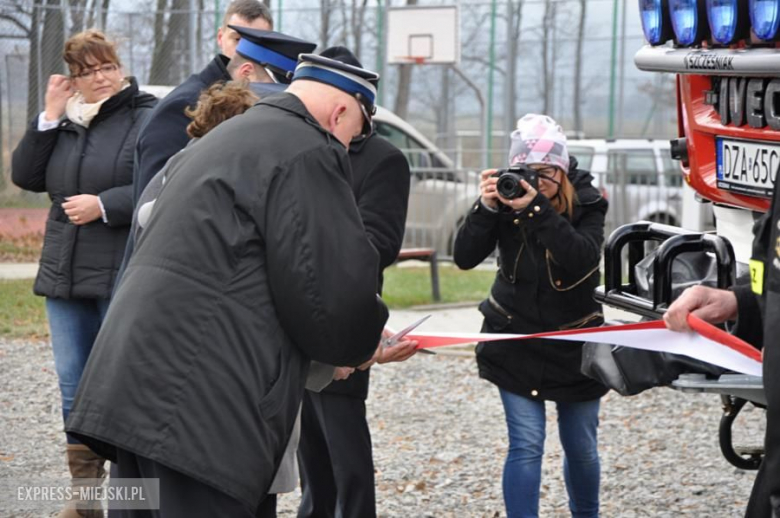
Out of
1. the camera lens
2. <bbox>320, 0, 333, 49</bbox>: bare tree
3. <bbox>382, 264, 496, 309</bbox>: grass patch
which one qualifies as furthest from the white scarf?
<bbox>320, 0, 333, 49</bbox>: bare tree

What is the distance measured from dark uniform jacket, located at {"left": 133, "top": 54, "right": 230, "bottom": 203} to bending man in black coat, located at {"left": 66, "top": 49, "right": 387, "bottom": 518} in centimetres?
137

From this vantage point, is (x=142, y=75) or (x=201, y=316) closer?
(x=201, y=316)

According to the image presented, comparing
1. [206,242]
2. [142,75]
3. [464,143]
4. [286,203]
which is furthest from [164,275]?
[464,143]

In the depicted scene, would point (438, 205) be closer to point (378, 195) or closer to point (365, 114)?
point (378, 195)

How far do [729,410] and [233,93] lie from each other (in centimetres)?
177

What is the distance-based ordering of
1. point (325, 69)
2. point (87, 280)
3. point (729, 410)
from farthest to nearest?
point (87, 280)
point (729, 410)
point (325, 69)

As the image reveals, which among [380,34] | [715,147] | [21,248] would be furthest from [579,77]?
[715,147]

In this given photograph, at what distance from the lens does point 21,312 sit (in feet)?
32.9

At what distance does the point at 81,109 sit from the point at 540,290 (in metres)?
2.05

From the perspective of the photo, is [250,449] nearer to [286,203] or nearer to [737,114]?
[286,203]

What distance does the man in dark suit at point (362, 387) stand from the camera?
4.43 meters

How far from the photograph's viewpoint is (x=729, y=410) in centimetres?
372

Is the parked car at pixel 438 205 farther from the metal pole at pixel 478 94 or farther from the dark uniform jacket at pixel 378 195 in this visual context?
the dark uniform jacket at pixel 378 195

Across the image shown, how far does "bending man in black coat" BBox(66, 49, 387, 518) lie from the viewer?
9.60 ft
